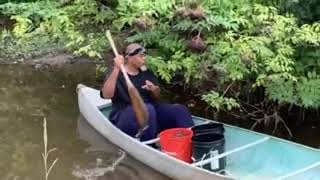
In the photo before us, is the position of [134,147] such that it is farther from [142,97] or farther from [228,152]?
[228,152]

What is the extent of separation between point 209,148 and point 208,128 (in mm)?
478

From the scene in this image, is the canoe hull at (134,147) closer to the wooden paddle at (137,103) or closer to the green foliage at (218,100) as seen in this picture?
the wooden paddle at (137,103)

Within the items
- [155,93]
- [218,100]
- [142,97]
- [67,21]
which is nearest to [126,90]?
[142,97]

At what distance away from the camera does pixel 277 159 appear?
644cm

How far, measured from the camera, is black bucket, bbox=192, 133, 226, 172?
6180mm

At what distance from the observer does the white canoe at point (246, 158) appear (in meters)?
5.88

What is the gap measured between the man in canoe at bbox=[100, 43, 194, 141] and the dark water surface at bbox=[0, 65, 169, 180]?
1.33ft

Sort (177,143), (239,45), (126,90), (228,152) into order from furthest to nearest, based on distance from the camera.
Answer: (239,45) → (126,90) → (177,143) → (228,152)

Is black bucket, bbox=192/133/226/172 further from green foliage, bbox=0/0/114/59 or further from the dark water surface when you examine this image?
green foliage, bbox=0/0/114/59

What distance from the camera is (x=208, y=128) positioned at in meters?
6.62

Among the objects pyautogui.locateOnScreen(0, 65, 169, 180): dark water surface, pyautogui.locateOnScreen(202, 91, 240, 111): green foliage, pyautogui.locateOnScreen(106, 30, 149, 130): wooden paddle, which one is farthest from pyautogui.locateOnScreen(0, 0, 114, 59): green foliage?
pyautogui.locateOnScreen(202, 91, 240, 111): green foliage

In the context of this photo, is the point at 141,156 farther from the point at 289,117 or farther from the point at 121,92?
the point at 289,117

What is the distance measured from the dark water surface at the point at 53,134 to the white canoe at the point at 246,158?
0.74 ft

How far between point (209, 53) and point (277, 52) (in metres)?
0.75
